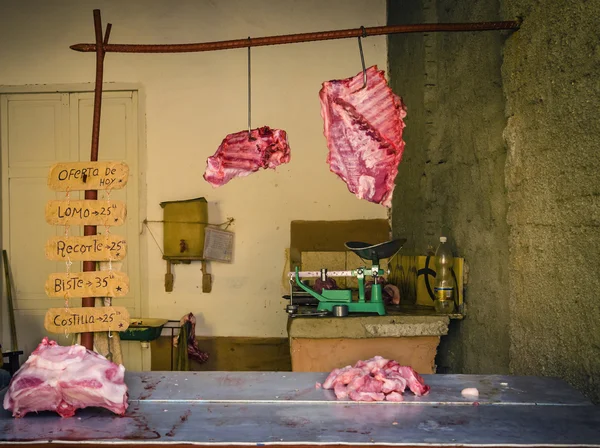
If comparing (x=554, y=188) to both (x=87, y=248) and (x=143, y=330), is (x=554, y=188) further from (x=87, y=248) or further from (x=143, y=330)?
(x=143, y=330)

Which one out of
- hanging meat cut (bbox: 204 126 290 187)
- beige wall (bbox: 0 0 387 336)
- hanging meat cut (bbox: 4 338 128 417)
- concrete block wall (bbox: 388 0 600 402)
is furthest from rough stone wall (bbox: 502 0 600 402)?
beige wall (bbox: 0 0 387 336)

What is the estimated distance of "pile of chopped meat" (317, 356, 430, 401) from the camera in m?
2.22

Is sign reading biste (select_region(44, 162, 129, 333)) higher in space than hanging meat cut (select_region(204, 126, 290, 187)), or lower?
lower

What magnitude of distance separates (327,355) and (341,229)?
1.99 meters

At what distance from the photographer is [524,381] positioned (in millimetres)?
2432

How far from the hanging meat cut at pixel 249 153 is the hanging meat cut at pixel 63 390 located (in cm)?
142

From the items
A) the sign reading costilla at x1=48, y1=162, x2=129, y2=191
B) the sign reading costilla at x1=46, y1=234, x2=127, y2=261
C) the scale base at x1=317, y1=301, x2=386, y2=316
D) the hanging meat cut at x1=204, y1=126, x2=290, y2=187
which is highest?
the hanging meat cut at x1=204, y1=126, x2=290, y2=187

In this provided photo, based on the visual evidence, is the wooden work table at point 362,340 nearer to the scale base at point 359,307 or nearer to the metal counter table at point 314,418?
the scale base at point 359,307

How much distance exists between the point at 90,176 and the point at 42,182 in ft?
11.6

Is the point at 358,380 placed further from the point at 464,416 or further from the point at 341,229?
the point at 341,229

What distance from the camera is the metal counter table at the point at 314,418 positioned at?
1788 mm

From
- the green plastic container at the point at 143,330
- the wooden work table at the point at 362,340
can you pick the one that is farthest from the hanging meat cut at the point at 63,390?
the green plastic container at the point at 143,330

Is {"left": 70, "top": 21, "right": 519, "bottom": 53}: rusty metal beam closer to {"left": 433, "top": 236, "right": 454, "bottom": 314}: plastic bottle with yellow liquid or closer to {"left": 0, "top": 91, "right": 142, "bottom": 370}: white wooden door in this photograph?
{"left": 433, "top": 236, "right": 454, "bottom": 314}: plastic bottle with yellow liquid

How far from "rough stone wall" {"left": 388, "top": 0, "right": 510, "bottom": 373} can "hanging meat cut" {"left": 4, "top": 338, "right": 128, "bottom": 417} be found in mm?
1879
